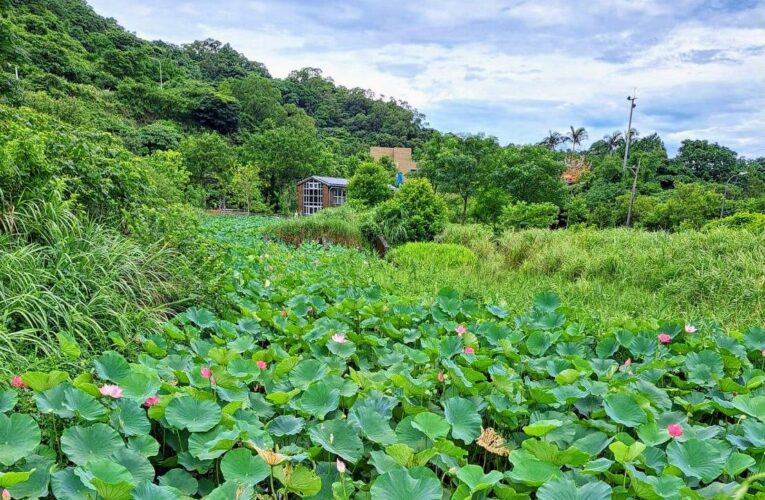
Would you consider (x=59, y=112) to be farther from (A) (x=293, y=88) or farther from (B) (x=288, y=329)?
(A) (x=293, y=88)

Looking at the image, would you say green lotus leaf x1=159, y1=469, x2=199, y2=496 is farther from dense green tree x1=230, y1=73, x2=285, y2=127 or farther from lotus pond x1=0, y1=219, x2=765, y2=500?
dense green tree x1=230, y1=73, x2=285, y2=127

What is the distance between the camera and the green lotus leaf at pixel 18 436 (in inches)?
39.9

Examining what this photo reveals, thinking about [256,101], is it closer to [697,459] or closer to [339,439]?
[339,439]

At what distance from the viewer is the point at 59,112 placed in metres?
15.9

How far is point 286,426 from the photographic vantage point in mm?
1292

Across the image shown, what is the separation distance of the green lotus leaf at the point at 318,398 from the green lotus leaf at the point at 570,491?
0.62 metres

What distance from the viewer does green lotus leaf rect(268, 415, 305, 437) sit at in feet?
4.14

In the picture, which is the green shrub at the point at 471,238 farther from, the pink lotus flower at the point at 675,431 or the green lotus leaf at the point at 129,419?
the green lotus leaf at the point at 129,419

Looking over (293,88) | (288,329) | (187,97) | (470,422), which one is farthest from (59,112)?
(293,88)

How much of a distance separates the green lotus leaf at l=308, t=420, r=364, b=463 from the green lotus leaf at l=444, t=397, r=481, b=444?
280mm

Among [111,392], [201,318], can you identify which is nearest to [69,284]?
[201,318]

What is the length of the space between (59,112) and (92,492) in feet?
63.2

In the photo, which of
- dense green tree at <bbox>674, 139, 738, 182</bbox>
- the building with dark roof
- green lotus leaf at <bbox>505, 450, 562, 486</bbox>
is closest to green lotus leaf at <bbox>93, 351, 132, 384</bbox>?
green lotus leaf at <bbox>505, 450, 562, 486</bbox>

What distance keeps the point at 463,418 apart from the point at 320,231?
8408 mm
